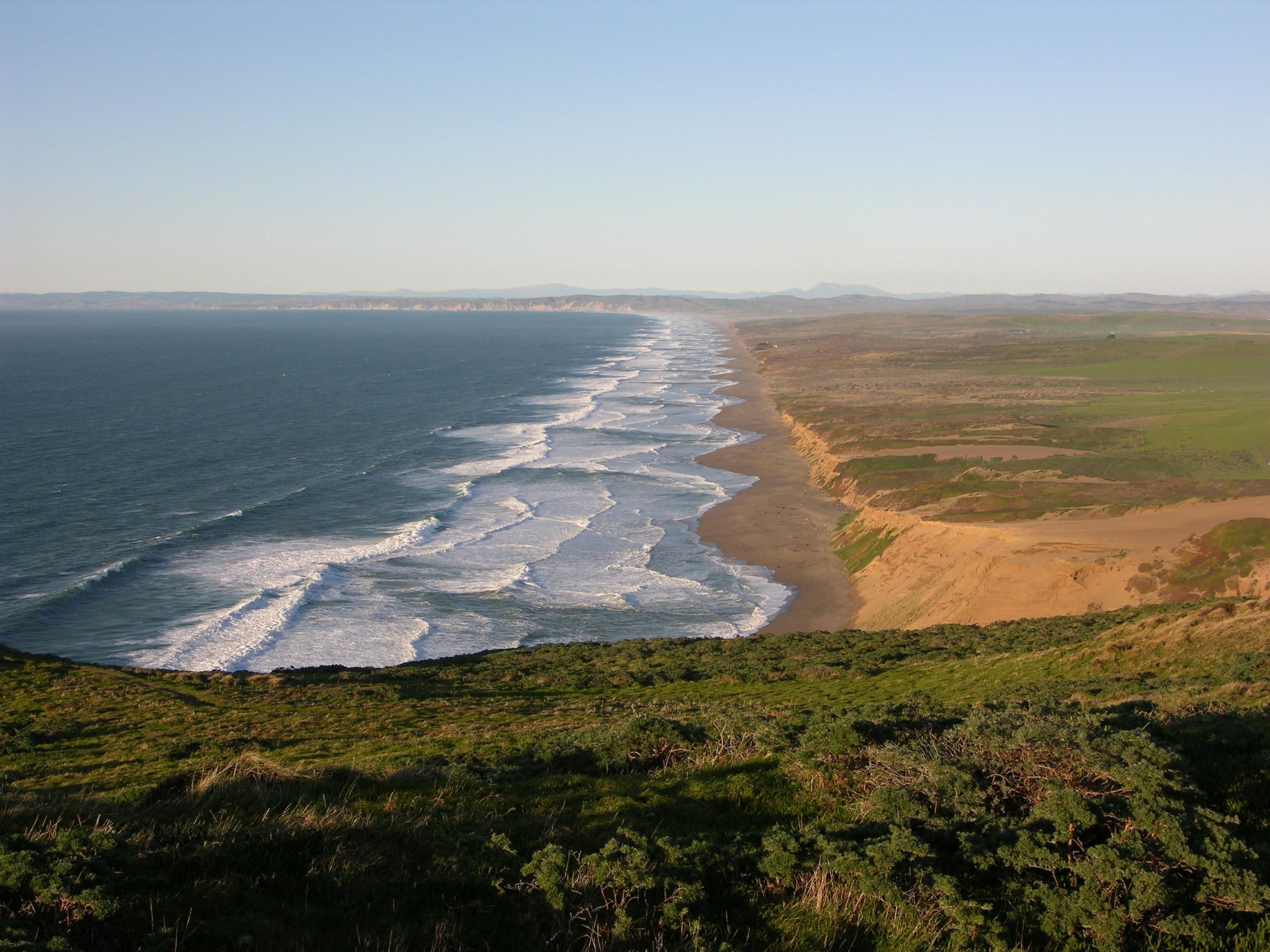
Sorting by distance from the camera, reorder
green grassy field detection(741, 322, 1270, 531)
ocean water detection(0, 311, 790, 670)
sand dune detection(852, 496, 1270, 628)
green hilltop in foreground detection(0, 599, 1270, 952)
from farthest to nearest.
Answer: green grassy field detection(741, 322, 1270, 531) → ocean water detection(0, 311, 790, 670) → sand dune detection(852, 496, 1270, 628) → green hilltop in foreground detection(0, 599, 1270, 952)

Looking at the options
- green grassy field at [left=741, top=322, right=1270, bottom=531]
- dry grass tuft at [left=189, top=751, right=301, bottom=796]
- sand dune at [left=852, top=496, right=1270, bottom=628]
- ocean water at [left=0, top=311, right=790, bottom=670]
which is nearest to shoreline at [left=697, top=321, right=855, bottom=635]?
ocean water at [left=0, top=311, right=790, bottom=670]

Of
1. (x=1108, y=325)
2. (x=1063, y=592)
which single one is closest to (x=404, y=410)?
(x=1063, y=592)

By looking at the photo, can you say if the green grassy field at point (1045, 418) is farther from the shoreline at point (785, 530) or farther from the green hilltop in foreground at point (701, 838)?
the green hilltop in foreground at point (701, 838)

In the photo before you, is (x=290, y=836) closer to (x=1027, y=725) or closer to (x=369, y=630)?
(x=1027, y=725)

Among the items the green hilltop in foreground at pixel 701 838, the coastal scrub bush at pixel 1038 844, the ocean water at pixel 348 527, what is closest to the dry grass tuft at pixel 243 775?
the green hilltop in foreground at pixel 701 838

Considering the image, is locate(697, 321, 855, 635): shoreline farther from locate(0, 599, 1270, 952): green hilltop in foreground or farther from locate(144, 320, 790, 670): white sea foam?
locate(0, 599, 1270, 952): green hilltop in foreground

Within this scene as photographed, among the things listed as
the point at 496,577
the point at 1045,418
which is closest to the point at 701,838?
the point at 496,577

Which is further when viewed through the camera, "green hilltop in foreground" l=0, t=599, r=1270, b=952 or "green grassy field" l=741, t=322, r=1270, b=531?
"green grassy field" l=741, t=322, r=1270, b=531
